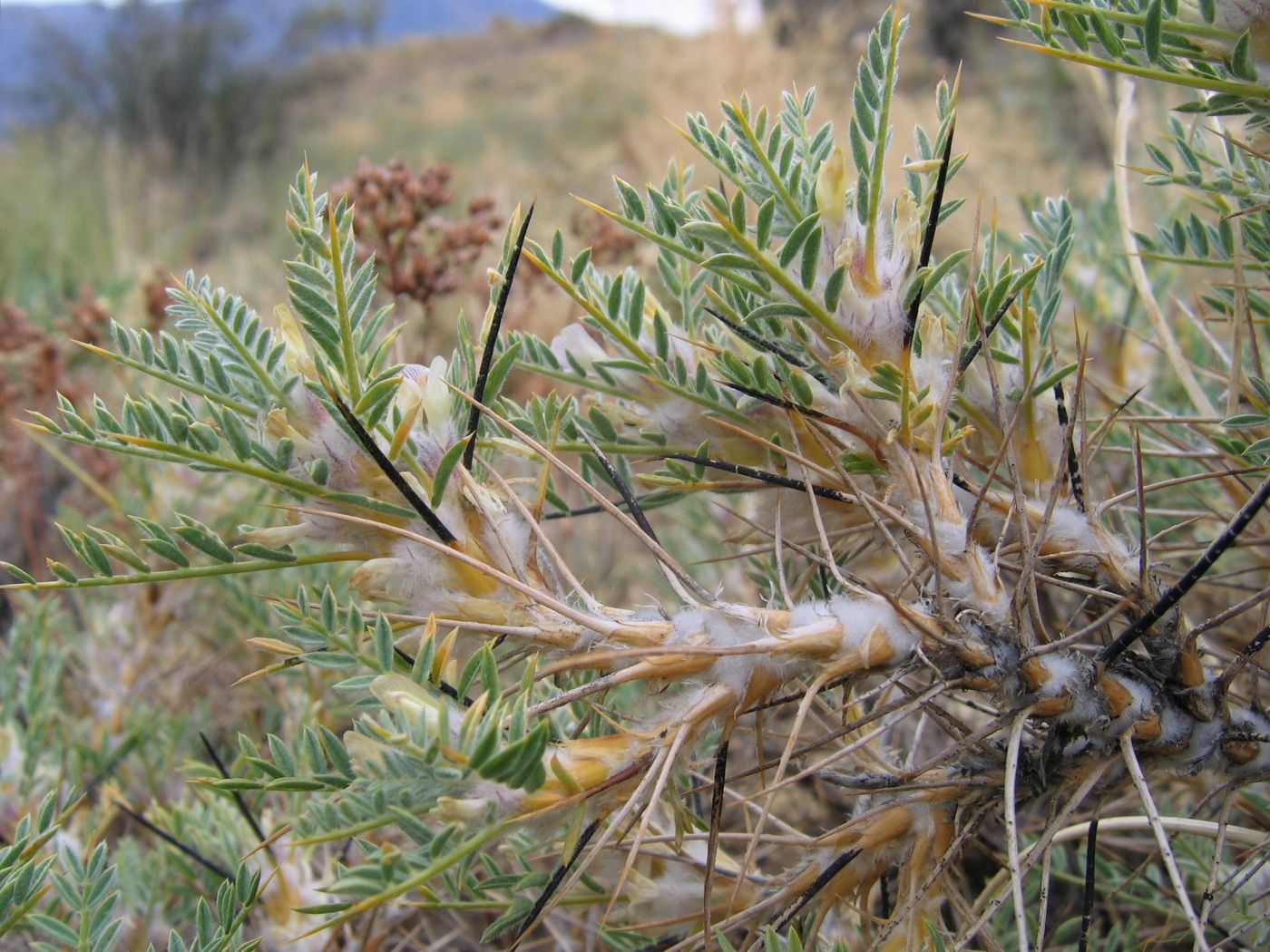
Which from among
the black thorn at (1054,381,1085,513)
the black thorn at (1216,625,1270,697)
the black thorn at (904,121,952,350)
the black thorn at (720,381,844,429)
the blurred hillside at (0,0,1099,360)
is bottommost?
the black thorn at (1216,625,1270,697)

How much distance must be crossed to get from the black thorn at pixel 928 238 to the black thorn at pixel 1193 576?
208 mm

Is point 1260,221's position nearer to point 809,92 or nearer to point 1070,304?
point 809,92

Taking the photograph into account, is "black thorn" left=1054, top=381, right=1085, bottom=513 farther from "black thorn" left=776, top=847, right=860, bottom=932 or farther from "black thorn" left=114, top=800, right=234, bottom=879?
"black thorn" left=114, top=800, right=234, bottom=879

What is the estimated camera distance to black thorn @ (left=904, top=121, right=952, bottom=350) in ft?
1.87

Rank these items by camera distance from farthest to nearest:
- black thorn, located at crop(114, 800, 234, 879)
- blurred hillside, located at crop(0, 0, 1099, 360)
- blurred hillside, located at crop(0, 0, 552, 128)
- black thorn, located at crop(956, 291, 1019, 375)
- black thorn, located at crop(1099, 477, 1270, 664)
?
blurred hillside, located at crop(0, 0, 552, 128)
blurred hillside, located at crop(0, 0, 1099, 360)
black thorn, located at crop(114, 800, 234, 879)
black thorn, located at crop(956, 291, 1019, 375)
black thorn, located at crop(1099, 477, 1270, 664)

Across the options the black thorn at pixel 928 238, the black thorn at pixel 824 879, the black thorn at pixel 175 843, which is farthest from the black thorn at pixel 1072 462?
the black thorn at pixel 175 843

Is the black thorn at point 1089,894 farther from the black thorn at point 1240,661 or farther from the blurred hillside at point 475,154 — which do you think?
the blurred hillside at point 475,154

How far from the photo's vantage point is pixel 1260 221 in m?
0.75

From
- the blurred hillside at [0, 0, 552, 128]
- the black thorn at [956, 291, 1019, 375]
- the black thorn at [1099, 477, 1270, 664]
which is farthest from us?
the blurred hillside at [0, 0, 552, 128]

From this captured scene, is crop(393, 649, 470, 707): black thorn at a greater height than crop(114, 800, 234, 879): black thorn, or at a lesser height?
greater

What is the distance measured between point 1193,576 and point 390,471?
46cm

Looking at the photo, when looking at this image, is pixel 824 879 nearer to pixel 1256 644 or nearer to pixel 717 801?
pixel 717 801

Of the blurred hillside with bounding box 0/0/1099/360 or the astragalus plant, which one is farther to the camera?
the blurred hillside with bounding box 0/0/1099/360

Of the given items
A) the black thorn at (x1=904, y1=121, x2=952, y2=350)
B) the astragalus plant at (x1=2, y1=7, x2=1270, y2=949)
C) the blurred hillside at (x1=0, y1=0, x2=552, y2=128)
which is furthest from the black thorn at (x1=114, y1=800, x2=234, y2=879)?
the blurred hillside at (x1=0, y1=0, x2=552, y2=128)
